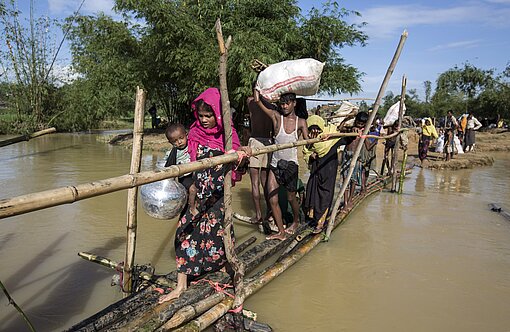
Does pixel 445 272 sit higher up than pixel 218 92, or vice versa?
pixel 218 92

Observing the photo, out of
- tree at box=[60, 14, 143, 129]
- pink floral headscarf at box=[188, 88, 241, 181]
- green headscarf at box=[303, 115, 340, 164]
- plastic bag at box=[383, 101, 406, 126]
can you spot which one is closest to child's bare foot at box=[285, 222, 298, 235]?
green headscarf at box=[303, 115, 340, 164]

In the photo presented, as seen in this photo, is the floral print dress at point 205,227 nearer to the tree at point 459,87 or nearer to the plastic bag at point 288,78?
the plastic bag at point 288,78

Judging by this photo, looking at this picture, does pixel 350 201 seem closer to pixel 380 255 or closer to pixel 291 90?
pixel 380 255

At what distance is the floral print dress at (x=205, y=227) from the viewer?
269 cm

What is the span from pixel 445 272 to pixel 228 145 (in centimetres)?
262

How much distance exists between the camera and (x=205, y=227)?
2.74m

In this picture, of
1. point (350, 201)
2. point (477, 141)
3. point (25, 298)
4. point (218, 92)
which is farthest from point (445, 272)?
point (477, 141)

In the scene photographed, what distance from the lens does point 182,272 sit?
2.64m

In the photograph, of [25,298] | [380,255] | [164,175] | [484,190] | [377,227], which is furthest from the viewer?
[484,190]

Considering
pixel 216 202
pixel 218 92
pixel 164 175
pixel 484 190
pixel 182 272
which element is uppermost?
pixel 218 92

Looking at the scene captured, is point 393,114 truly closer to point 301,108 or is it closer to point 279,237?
point 301,108

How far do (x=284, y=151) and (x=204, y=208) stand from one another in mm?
1339

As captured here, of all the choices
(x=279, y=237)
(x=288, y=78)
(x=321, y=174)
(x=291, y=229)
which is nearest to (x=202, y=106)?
(x=288, y=78)

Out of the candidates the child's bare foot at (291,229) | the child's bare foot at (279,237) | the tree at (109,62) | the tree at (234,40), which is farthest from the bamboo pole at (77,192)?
the tree at (109,62)
